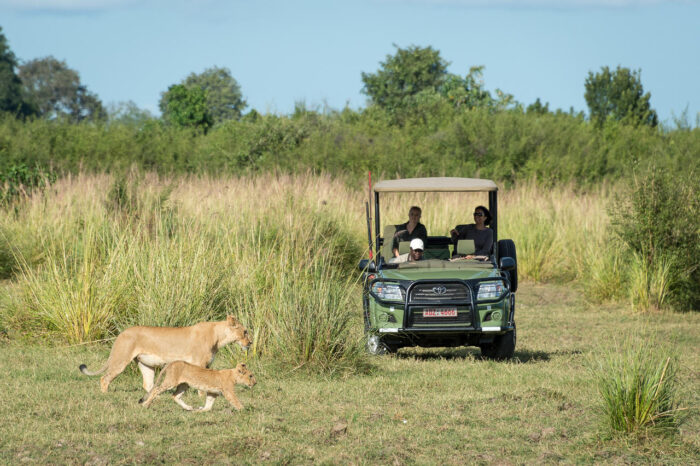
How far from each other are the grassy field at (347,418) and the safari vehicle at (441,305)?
0.26 metres

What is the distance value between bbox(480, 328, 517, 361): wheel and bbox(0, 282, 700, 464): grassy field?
0.25 m

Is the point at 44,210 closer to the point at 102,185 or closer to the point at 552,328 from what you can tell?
the point at 102,185

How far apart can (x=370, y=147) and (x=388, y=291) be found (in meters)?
21.4

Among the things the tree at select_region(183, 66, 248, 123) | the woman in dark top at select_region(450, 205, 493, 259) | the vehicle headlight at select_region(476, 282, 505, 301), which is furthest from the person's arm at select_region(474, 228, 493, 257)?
the tree at select_region(183, 66, 248, 123)

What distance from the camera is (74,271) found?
10805 millimetres

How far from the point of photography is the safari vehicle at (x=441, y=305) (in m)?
9.33

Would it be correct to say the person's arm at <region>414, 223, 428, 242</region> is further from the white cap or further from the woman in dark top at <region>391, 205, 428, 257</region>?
the white cap

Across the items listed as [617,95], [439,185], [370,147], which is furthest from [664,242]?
[617,95]

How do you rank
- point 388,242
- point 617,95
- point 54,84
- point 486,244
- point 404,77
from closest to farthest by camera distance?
A: 1. point 486,244
2. point 388,242
3. point 404,77
4. point 617,95
5. point 54,84

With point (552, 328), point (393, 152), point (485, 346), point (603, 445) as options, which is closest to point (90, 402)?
point (603, 445)

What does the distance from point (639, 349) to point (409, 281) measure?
337cm

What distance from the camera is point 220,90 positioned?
93625 mm

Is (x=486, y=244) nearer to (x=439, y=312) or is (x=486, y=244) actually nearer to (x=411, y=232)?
(x=411, y=232)

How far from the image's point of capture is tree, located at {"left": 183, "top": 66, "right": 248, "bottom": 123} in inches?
3423
